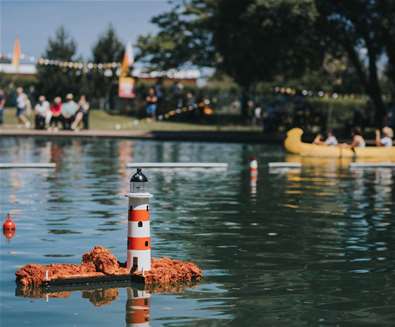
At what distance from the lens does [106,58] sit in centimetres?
8175

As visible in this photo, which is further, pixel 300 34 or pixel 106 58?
pixel 106 58

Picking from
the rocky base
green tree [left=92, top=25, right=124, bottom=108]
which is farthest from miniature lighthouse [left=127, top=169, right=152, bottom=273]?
green tree [left=92, top=25, right=124, bottom=108]

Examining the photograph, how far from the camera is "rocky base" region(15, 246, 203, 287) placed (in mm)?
12734

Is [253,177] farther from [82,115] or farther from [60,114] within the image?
[60,114]

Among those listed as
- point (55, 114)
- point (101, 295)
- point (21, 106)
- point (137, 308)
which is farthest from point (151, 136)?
point (137, 308)

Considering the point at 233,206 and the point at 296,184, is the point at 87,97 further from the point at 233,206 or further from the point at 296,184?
the point at 233,206

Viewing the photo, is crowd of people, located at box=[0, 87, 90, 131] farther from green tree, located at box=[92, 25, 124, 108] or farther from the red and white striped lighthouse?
the red and white striped lighthouse

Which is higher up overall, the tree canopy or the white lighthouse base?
the tree canopy

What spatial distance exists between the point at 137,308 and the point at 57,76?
207 ft

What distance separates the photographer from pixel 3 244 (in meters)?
16.3

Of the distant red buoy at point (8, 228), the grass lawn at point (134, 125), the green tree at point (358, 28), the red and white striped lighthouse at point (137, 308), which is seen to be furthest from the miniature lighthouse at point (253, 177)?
the grass lawn at point (134, 125)

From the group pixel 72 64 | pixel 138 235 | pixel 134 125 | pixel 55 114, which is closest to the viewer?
pixel 138 235

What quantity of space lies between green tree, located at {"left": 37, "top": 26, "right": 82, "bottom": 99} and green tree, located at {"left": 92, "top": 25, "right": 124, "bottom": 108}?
7.46 feet

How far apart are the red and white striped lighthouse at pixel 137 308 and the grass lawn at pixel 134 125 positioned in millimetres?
47983
